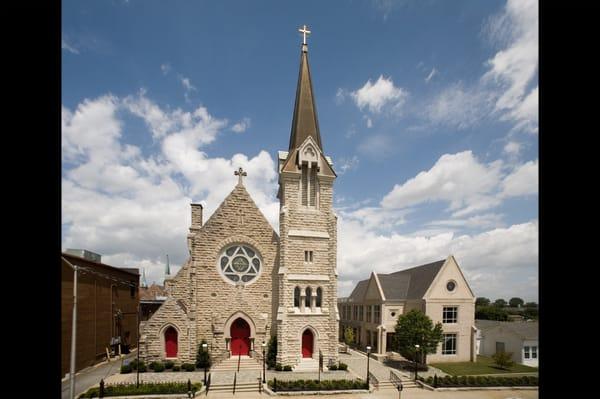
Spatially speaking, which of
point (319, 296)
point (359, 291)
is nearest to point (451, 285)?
point (319, 296)

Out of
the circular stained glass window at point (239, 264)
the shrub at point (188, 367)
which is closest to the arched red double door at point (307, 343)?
the circular stained glass window at point (239, 264)

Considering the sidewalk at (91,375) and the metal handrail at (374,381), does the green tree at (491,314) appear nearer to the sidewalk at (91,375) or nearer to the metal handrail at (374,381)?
the metal handrail at (374,381)

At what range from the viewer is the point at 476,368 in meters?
27.0

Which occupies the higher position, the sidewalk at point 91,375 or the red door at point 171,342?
the red door at point 171,342

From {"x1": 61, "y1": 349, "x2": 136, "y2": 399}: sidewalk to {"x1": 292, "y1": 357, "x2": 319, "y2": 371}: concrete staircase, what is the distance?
13.3 metres

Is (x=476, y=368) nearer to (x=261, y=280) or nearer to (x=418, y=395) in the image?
(x=418, y=395)

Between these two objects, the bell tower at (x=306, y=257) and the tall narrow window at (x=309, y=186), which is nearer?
the bell tower at (x=306, y=257)

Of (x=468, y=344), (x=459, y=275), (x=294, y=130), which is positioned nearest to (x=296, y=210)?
(x=294, y=130)

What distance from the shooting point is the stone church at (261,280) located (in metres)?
24.1

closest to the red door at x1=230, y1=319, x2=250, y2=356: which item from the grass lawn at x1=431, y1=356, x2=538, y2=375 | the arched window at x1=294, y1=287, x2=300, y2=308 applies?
the arched window at x1=294, y1=287, x2=300, y2=308

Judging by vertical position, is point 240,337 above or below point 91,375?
above

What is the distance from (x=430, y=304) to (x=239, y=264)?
1776cm

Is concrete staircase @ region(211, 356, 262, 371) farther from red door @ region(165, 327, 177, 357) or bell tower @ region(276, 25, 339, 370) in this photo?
red door @ region(165, 327, 177, 357)

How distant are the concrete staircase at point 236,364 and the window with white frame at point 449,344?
1706 cm
